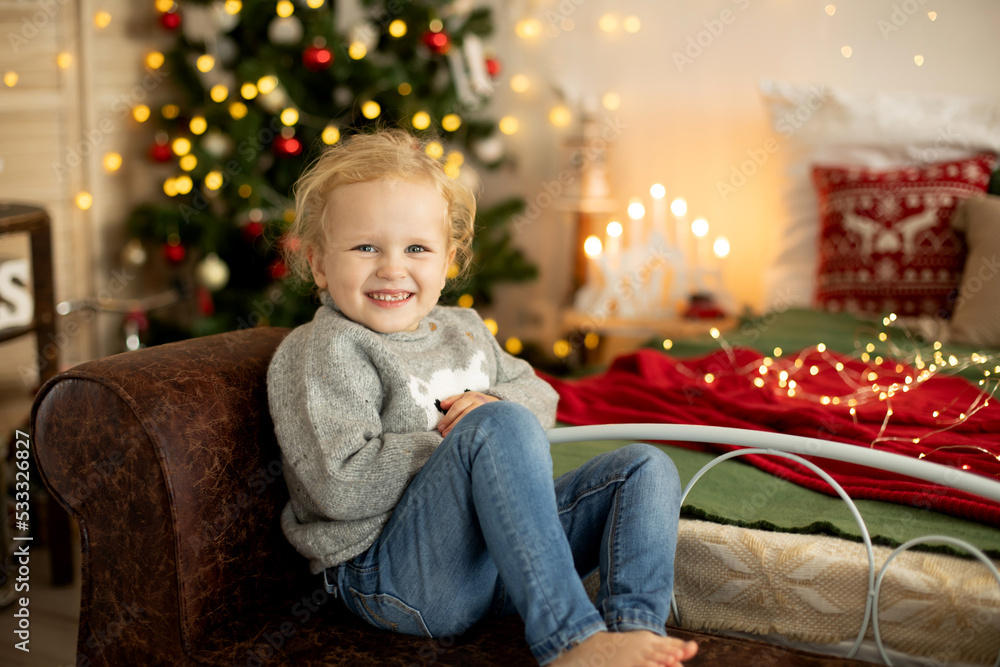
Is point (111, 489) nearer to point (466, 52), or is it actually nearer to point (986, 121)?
point (466, 52)

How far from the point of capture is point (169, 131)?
299 cm

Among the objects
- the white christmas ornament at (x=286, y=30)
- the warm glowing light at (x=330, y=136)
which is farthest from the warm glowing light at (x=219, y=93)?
the warm glowing light at (x=330, y=136)

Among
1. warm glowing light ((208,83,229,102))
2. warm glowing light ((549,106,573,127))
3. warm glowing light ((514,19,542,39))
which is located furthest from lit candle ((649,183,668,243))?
warm glowing light ((208,83,229,102))

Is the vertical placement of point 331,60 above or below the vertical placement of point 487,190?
above

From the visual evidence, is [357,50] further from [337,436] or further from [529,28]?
[337,436]

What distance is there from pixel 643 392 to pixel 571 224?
1685 millimetres

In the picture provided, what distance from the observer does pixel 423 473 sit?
3.66 feet

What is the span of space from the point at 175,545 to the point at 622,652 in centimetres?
56

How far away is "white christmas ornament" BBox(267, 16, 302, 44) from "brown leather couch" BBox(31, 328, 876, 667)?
6.17ft

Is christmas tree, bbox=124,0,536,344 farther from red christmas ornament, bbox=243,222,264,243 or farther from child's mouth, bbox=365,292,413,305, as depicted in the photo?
child's mouth, bbox=365,292,413,305

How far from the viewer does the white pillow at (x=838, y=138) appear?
2441 mm

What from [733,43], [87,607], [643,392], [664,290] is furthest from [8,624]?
[733,43]

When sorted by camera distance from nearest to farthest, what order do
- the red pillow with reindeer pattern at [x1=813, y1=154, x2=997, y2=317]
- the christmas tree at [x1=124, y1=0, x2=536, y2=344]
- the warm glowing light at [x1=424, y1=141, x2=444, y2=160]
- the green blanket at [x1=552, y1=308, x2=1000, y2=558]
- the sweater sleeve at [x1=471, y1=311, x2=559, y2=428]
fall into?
1. the green blanket at [x1=552, y1=308, x2=1000, y2=558]
2. the sweater sleeve at [x1=471, y1=311, x2=559, y2=428]
3. the warm glowing light at [x1=424, y1=141, x2=444, y2=160]
4. the red pillow with reindeer pattern at [x1=813, y1=154, x2=997, y2=317]
5. the christmas tree at [x1=124, y1=0, x2=536, y2=344]

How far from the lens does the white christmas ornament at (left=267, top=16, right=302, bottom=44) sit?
2754 millimetres
